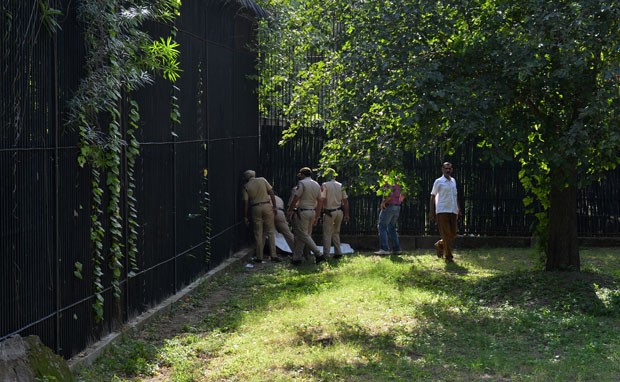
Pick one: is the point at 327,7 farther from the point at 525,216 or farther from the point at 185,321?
the point at 525,216

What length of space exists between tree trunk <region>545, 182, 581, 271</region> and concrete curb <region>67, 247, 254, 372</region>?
5431 millimetres

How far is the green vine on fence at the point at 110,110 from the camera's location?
9172 mm

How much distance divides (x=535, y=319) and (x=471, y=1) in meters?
4.36

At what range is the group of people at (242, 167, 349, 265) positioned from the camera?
18344mm

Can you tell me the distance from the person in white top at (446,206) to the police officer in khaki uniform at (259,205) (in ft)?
10.7

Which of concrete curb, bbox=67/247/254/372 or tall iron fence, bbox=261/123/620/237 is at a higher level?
tall iron fence, bbox=261/123/620/237

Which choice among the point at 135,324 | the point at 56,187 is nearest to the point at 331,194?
the point at 135,324

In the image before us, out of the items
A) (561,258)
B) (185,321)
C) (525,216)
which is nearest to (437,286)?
(561,258)

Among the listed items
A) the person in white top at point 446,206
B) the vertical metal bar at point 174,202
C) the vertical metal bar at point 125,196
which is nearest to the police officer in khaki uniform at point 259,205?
the person in white top at point 446,206

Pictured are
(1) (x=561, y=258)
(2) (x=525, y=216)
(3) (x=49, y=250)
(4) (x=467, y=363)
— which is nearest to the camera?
(3) (x=49, y=250)

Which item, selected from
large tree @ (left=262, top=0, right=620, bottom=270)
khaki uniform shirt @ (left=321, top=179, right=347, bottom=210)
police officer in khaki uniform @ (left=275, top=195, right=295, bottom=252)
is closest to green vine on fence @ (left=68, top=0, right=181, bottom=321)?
large tree @ (left=262, top=0, right=620, bottom=270)

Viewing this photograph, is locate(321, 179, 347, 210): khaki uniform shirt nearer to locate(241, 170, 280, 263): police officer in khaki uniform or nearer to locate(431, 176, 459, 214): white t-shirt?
locate(241, 170, 280, 263): police officer in khaki uniform

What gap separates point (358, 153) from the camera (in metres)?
Result: 12.8

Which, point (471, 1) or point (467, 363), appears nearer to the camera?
point (467, 363)
